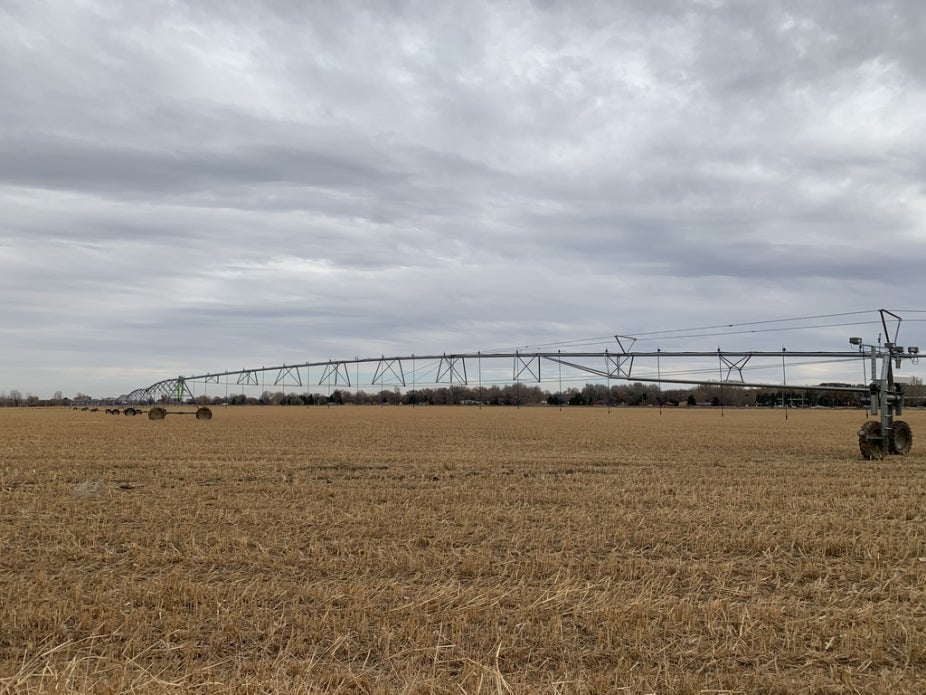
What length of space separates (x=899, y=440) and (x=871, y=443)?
5.15 feet

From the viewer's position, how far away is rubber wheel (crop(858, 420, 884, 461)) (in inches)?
1045

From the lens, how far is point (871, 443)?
2670cm

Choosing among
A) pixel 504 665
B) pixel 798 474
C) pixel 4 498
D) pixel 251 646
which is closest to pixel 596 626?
pixel 504 665

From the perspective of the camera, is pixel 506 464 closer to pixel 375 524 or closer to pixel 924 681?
pixel 375 524

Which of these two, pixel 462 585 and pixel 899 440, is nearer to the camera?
pixel 462 585

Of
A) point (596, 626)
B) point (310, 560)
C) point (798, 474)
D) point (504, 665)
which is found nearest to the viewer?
point (504, 665)

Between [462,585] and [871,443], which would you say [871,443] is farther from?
[462,585]

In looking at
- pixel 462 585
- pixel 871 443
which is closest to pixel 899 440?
pixel 871 443

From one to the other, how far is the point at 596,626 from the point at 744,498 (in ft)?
32.6

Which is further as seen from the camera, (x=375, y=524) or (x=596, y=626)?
(x=375, y=524)

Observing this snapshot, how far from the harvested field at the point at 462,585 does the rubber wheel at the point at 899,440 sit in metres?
9.07

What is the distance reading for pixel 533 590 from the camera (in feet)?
29.4

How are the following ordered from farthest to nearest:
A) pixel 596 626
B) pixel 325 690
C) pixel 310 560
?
pixel 310 560 → pixel 596 626 → pixel 325 690

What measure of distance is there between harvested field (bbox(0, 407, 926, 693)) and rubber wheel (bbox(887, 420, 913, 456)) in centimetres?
907
